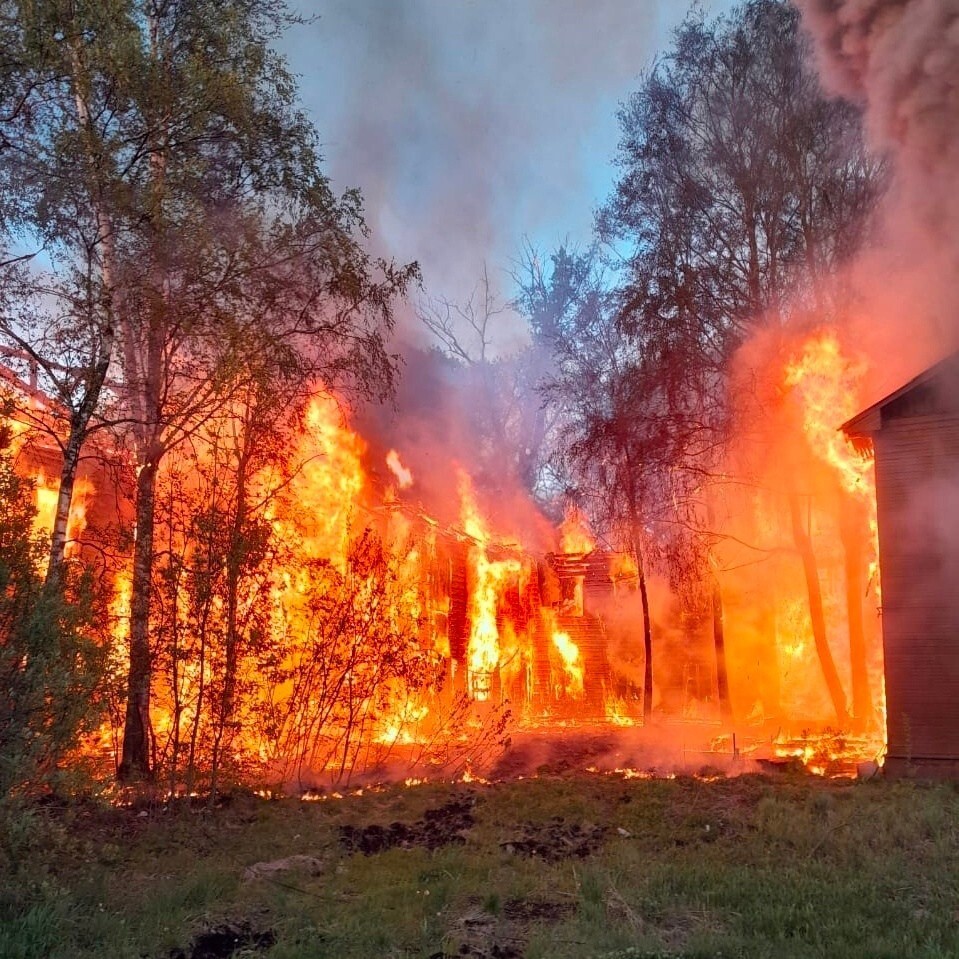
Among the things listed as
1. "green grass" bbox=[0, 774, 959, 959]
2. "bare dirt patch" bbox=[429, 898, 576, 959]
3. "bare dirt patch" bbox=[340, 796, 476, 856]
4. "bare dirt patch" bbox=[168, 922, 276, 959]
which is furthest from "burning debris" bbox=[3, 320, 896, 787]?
"bare dirt patch" bbox=[429, 898, 576, 959]

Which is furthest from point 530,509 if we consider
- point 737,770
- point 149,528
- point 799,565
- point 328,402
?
point 149,528

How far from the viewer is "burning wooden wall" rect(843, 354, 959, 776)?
10.4 meters

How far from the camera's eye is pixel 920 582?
10.7 m

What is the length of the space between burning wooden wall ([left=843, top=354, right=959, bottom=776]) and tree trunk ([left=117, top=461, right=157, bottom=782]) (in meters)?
8.79

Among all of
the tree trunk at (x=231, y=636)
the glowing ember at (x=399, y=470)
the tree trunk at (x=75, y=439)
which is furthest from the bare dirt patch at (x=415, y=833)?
the glowing ember at (x=399, y=470)

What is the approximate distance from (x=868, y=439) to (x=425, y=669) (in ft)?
22.2

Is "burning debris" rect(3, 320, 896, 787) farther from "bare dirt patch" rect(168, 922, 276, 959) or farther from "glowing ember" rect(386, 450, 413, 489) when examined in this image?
"bare dirt patch" rect(168, 922, 276, 959)

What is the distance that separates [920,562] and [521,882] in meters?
6.93

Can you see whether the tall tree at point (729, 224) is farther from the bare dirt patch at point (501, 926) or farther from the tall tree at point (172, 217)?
the bare dirt patch at point (501, 926)

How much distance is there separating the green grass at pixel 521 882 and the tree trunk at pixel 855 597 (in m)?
7.14

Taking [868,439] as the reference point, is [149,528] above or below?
below

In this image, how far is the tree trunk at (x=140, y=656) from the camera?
9.38 m

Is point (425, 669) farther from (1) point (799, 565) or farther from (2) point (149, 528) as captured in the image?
(1) point (799, 565)

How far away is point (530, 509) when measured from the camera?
30219 mm
